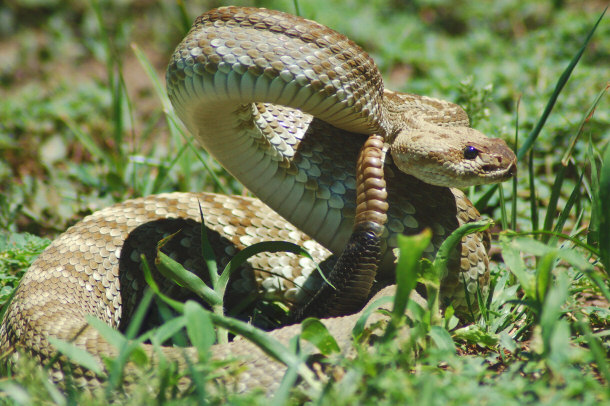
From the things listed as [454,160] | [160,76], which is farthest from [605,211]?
[160,76]

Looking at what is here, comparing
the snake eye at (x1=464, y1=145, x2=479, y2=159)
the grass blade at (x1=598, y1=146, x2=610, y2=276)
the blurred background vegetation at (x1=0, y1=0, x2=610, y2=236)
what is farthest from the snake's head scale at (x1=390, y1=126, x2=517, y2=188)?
the blurred background vegetation at (x1=0, y1=0, x2=610, y2=236)

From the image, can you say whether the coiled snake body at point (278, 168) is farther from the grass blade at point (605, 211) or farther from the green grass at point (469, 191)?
the grass blade at point (605, 211)

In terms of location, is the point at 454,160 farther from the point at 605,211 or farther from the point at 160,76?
the point at 160,76

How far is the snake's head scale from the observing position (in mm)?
3338

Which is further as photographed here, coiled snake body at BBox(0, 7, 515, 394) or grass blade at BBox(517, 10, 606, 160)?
grass blade at BBox(517, 10, 606, 160)

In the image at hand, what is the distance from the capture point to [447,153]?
3336 mm

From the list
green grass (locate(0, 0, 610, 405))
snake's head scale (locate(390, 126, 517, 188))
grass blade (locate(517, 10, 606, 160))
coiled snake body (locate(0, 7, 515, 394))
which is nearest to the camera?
green grass (locate(0, 0, 610, 405))

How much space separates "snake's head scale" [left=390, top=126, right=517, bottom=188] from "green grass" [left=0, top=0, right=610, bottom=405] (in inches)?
14.9

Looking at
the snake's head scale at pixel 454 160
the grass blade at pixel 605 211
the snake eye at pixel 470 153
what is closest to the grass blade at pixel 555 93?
the snake's head scale at pixel 454 160

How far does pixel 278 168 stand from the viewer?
141 inches

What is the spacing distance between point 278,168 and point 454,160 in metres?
0.97

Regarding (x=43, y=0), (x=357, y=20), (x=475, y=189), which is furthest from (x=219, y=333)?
(x=43, y=0)

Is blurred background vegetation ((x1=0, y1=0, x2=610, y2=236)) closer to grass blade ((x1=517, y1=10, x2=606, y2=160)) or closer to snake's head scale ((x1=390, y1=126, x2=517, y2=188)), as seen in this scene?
grass blade ((x1=517, y1=10, x2=606, y2=160))

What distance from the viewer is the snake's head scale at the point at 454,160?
334 cm
